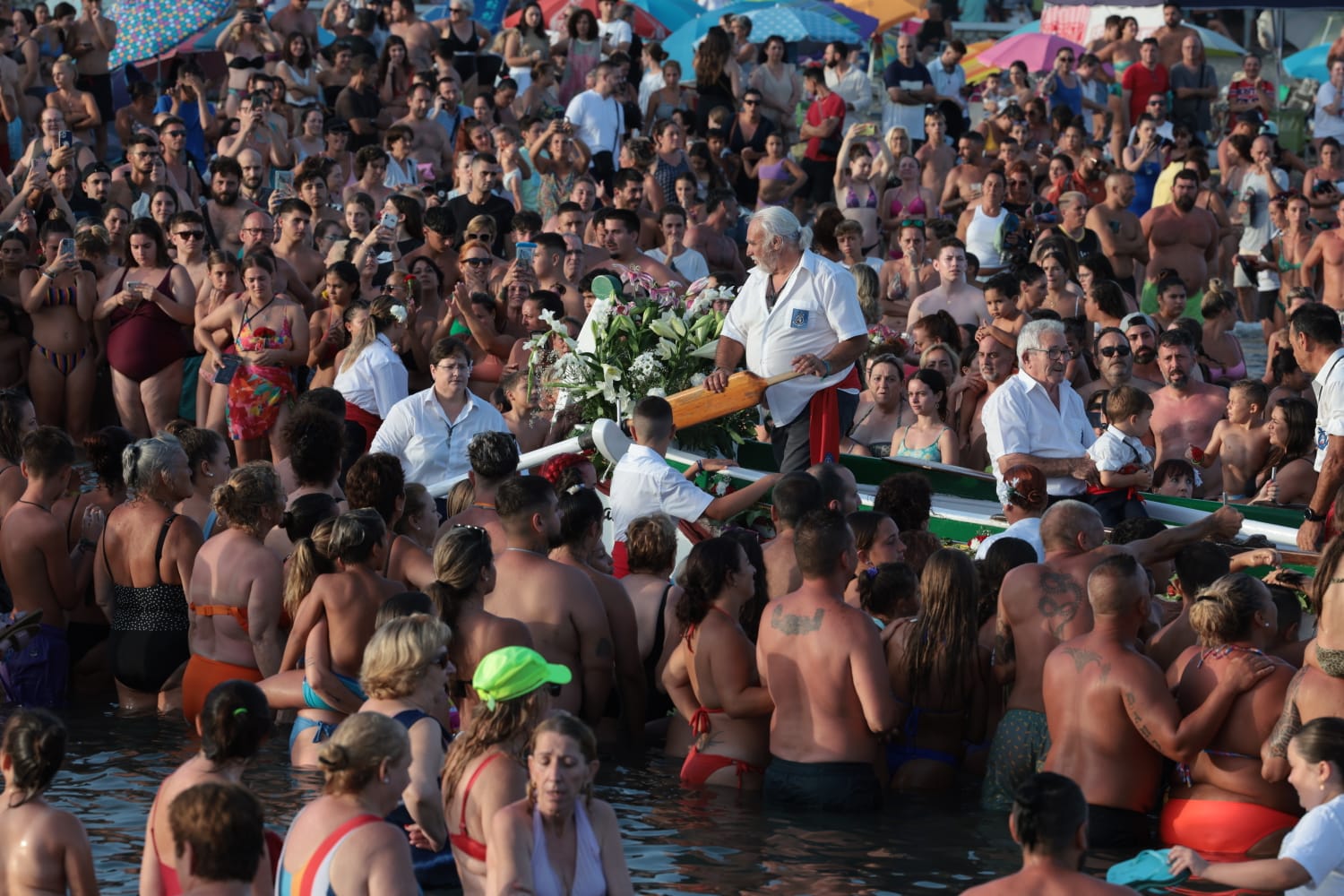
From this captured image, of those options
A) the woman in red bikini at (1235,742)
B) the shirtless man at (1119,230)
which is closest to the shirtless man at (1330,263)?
the shirtless man at (1119,230)

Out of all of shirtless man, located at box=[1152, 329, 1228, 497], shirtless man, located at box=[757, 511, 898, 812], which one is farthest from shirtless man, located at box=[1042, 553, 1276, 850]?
shirtless man, located at box=[1152, 329, 1228, 497]

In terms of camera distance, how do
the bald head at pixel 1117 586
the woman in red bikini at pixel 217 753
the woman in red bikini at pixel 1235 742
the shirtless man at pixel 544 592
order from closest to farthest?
the woman in red bikini at pixel 217 753 < the woman in red bikini at pixel 1235 742 < the bald head at pixel 1117 586 < the shirtless man at pixel 544 592

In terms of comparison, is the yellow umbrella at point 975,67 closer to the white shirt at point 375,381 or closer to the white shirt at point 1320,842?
the white shirt at point 375,381

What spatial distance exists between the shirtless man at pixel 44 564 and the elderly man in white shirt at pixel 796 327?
3.03 metres

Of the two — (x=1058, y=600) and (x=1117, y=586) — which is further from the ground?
(x=1117, y=586)

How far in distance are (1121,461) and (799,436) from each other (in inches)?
61.3

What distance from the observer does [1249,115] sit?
2077cm

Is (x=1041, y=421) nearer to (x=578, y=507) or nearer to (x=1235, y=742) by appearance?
(x=578, y=507)

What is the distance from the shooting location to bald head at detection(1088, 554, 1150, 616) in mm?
6816

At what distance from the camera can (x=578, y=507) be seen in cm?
818

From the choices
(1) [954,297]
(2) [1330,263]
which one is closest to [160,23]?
(1) [954,297]

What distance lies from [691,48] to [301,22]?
5047 mm

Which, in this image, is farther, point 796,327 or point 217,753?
point 796,327

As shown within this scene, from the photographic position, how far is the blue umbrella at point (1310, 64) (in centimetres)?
2492
